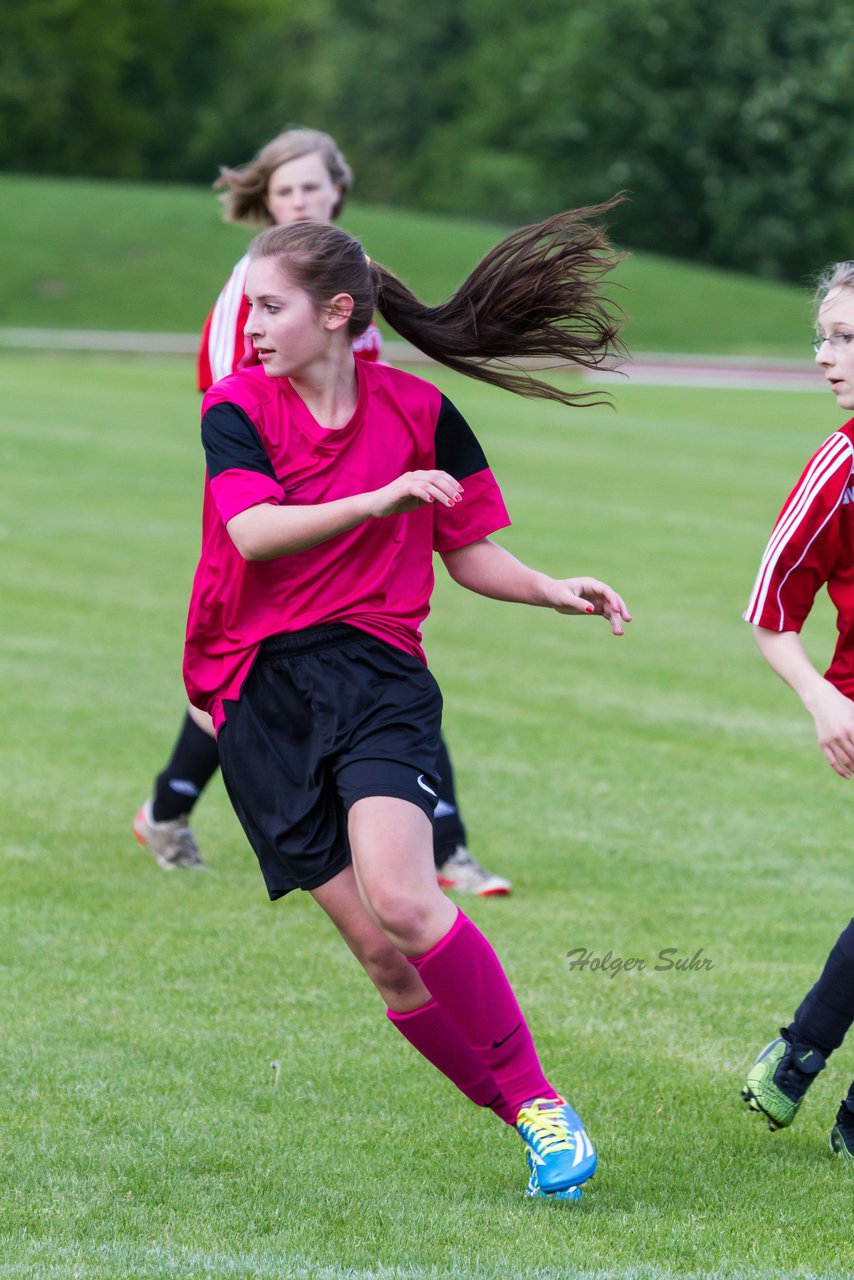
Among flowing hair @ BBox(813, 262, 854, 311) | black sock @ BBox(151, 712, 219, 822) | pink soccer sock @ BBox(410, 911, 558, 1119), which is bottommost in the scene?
black sock @ BBox(151, 712, 219, 822)

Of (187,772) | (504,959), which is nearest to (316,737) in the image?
(504,959)

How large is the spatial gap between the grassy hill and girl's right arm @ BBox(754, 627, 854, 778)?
110 feet

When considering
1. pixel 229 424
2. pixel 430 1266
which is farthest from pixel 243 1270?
pixel 229 424

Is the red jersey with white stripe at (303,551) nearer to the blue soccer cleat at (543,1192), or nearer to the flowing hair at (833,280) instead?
the flowing hair at (833,280)

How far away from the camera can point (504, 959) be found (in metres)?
5.18

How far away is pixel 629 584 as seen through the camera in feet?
39.0

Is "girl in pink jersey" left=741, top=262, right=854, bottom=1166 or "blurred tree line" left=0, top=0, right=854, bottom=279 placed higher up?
"girl in pink jersey" left=741, top=262, right=854, bottom=1166

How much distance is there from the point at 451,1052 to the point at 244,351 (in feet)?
8.30

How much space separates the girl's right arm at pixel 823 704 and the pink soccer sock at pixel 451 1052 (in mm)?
944

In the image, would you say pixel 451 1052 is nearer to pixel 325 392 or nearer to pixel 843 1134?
pixel 843 1134

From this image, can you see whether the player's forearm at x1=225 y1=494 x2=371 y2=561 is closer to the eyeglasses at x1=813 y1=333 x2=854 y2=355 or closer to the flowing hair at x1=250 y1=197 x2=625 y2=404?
the flowing hair at x1=250 y1=197 x2=625 y2=404

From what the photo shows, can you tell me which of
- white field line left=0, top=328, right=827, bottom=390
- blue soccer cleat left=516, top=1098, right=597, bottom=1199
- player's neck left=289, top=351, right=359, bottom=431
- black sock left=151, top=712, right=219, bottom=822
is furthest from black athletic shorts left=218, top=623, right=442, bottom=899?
Answer: white field line left=0, top=328, right=827, bottom=390

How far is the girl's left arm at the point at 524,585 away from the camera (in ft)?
11.8

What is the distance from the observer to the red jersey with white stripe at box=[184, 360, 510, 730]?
3.55 metres
